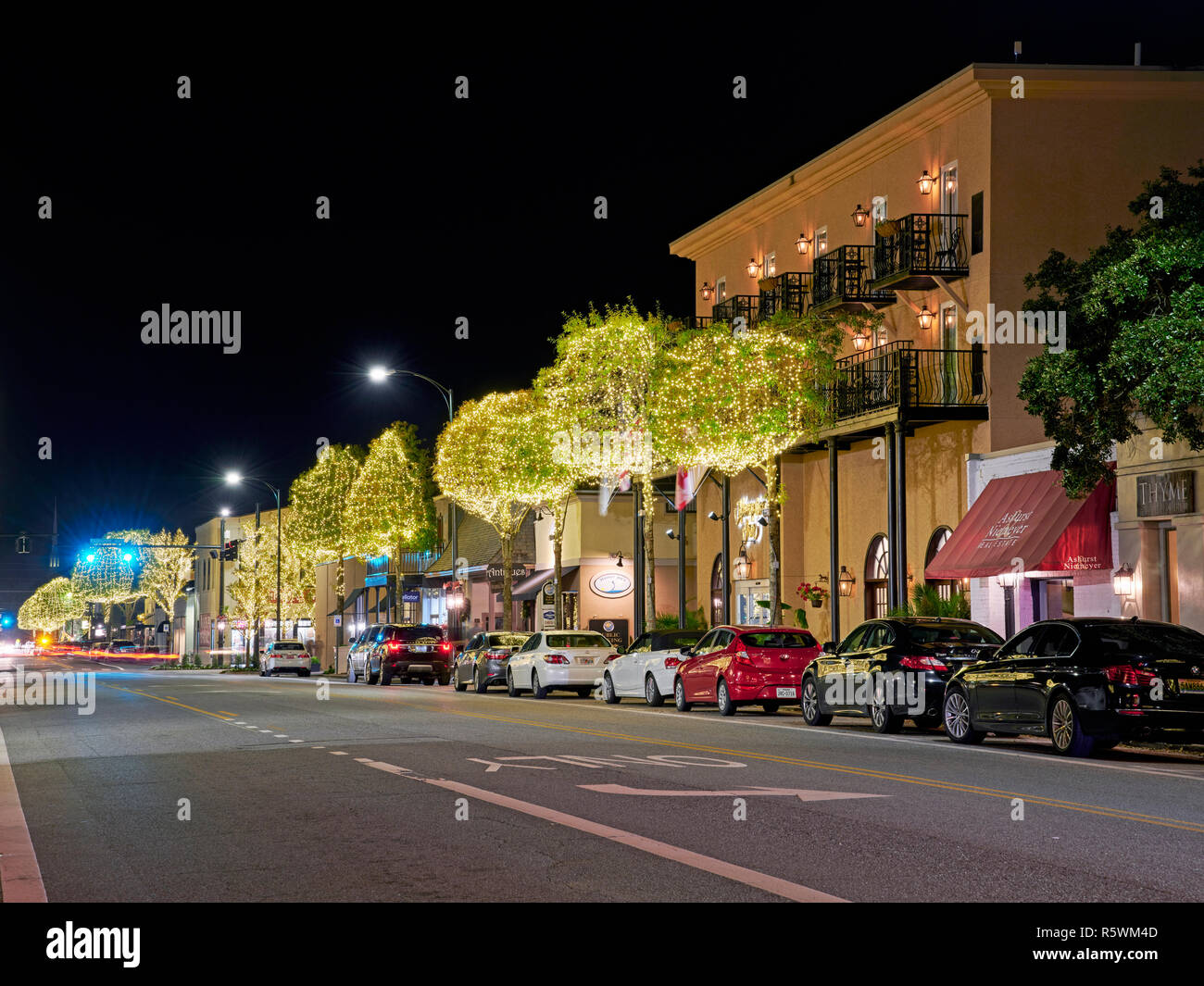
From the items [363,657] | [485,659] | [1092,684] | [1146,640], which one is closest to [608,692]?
[485,659]

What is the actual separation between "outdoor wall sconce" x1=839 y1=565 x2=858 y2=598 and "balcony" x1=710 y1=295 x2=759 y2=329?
6861 mm

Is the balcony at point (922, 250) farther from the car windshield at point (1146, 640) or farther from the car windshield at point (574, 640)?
the car windshield at point (1146, 640)

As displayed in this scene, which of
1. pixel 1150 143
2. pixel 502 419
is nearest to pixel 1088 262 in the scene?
pixel 1150 143

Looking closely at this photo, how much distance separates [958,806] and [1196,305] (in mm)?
9905

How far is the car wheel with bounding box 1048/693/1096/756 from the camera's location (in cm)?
1688

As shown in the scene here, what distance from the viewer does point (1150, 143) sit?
108 ft

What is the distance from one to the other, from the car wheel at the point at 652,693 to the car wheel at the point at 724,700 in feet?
11.0

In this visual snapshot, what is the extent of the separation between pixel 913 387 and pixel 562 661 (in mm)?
9637

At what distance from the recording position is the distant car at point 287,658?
6400 cm

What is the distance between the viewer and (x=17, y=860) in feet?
32.3

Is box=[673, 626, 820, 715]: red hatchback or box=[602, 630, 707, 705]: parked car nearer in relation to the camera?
box=[673, 626, 820, 715]: red hatchback

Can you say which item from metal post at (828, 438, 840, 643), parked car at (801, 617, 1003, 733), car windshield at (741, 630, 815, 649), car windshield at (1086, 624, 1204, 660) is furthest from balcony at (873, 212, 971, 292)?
car windshield at (1086, 624, 1204, 660)

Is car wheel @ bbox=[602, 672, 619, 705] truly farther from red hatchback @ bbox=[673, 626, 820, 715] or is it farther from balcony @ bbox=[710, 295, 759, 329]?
balcony @ bbox=[710, 295, 759, 329]
